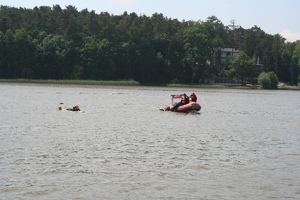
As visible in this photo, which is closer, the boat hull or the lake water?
the lake water

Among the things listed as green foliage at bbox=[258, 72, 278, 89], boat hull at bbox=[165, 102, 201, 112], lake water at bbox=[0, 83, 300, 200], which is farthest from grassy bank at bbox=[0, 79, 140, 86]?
lake water at bbox=[0, 83, 300, 200]

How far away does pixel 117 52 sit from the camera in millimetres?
132125

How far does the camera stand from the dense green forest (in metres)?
123

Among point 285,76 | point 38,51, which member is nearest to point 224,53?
point 285,76

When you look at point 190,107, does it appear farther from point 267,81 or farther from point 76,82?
point 267,81

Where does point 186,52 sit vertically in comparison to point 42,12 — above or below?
below

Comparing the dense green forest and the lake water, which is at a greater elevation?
the dense green forest

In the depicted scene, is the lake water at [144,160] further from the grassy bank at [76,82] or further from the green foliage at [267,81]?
the green foliage at [267,81]

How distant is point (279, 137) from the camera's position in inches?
1297

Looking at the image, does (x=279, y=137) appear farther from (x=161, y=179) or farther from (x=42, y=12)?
(x=42, y=12)

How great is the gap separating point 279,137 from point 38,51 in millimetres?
99218

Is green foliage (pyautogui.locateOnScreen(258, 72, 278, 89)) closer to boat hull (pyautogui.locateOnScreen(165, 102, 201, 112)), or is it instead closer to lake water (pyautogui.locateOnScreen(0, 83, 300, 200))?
boat hull (pyautogui.locateOnScreen(165, 102, 201, 112))

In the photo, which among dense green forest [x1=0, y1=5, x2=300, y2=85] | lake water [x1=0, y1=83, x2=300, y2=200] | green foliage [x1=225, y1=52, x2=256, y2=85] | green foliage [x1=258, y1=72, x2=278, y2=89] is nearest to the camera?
lake water [x1=0, y1=83, x2=300, y2=200]

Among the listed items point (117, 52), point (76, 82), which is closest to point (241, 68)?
point (117, 52)
